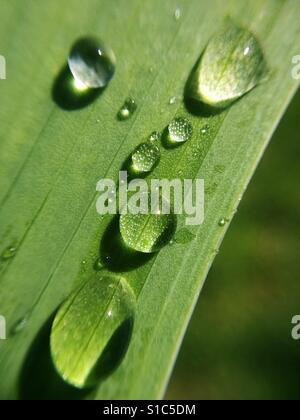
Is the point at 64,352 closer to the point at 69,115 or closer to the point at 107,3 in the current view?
the point at 69,115

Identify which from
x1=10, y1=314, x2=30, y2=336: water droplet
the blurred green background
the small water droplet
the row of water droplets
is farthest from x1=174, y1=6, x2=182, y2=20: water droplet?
the blurred green background

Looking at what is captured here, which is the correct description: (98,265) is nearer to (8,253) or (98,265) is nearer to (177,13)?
(8,253)

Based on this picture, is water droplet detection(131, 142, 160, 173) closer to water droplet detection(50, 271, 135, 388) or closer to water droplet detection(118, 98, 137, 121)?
water droplet detection(118, 98, 137, 121)

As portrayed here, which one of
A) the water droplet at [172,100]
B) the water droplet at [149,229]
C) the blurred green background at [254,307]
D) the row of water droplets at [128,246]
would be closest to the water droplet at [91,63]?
the row of water droplets at [128,246]

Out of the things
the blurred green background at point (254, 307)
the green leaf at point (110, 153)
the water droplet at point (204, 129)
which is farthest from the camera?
the blurred green background at point (254, 307)

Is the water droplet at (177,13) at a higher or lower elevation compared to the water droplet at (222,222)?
higher

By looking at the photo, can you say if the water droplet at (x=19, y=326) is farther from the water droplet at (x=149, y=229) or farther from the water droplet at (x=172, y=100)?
the water droplet at (x=172, y=100)
